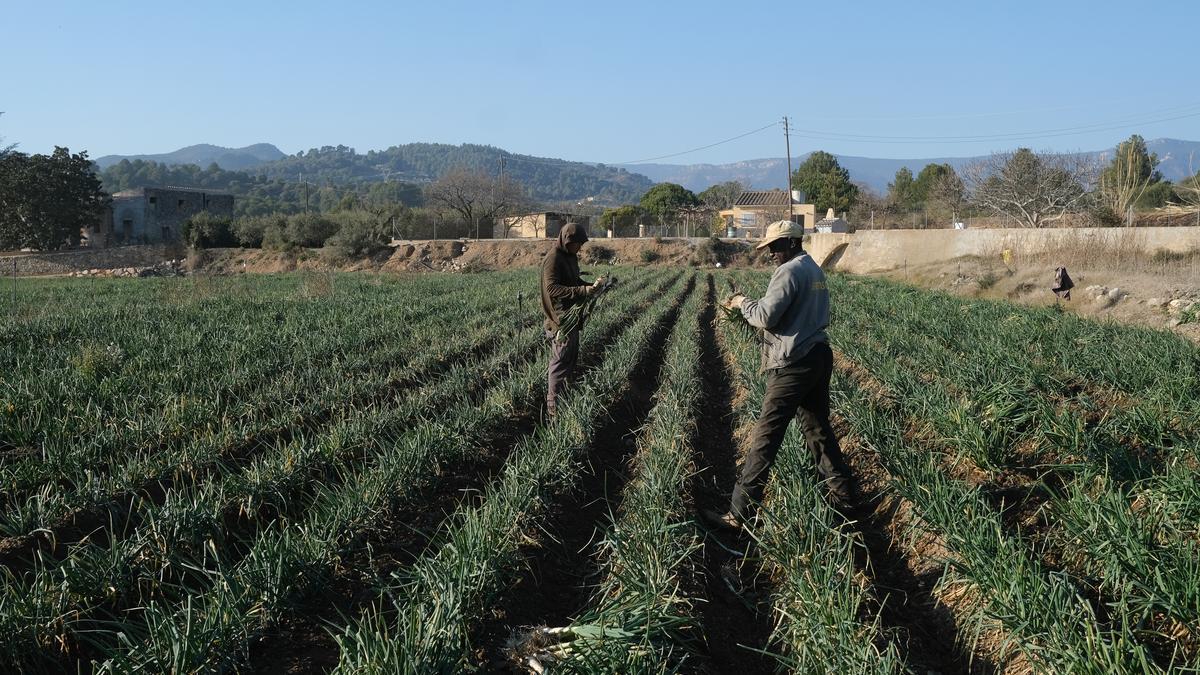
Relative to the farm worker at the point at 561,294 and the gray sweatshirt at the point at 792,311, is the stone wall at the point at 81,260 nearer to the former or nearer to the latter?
the farm worker at the point at 561,294

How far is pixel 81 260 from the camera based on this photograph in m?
40.6

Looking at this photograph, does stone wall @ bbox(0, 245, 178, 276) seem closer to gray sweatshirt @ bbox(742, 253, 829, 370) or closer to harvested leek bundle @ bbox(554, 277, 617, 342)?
harvested leek bundle @ bbox(554, 277, 617, 342)

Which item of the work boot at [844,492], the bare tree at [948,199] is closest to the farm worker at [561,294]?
the work boot at [844,492]

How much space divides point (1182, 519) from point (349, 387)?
6609 mm

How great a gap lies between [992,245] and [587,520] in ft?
76.7

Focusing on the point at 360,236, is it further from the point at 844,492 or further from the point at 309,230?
the point at 844,492

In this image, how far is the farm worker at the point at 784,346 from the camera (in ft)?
14.7

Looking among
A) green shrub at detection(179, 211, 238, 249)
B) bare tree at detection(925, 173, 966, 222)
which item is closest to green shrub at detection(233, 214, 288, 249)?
green shrub at detection(179, 211, 238, 249)

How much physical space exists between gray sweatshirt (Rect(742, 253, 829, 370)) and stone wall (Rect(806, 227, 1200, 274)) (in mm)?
20407

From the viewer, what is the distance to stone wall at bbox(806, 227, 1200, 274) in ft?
68.3

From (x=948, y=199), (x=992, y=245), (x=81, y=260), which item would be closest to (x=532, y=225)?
(x=81, y=260)

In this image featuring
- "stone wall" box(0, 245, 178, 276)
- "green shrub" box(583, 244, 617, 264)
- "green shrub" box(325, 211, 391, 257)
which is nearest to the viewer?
"stone wall" box(0, 245, 178, 276)

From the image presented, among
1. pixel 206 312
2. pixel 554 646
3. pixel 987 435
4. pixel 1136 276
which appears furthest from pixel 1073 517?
pixel 1136 276

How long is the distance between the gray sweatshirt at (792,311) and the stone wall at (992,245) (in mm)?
20407
